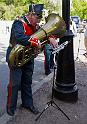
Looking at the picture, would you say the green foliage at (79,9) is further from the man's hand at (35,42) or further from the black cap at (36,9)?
the man's hand at (35,42)

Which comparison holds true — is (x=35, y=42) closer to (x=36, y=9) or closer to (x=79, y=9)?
(x=36, y=9)

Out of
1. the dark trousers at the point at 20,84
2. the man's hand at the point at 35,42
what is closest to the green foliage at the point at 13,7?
the dark trousers at the point at 20,84

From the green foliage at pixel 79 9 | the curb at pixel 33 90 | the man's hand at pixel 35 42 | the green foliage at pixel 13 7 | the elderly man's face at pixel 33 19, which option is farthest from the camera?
the green foliage at pixel 79 9

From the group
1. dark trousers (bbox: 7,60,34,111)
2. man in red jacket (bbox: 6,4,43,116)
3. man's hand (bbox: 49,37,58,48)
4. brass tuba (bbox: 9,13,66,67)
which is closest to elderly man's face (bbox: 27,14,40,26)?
man in red jacket (bbox: 6,4,43,116)

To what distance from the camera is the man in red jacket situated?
6.01 metres

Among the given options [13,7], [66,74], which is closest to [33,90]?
[66,74]

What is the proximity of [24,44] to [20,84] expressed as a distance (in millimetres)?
1184

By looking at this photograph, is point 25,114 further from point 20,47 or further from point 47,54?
point 47,54

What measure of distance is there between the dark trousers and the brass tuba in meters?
0.46

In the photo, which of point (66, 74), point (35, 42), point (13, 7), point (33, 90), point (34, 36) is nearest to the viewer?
point (35, 42)

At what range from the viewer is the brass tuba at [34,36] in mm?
5785

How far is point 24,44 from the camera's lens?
5.91 meters

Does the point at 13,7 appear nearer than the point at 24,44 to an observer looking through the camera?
No

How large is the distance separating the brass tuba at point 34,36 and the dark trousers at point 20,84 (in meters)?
0.46
